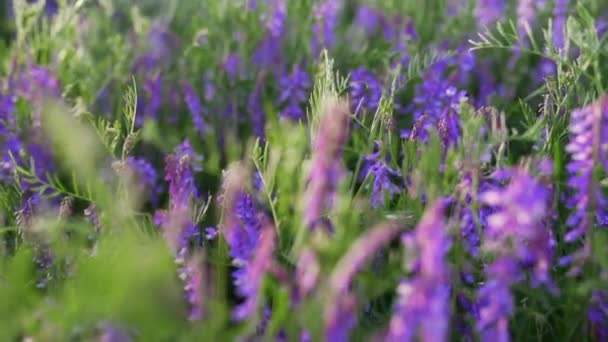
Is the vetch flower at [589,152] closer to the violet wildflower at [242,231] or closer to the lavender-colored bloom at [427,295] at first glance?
the lavender-colored bloom at [427,295]

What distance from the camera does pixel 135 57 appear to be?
96.7 inches

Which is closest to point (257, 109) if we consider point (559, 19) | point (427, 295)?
point (559, 19)

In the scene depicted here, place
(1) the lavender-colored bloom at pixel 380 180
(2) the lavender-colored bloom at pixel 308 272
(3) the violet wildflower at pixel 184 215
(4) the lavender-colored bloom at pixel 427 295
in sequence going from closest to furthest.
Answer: (4) the lavender-colored bloom at pixel 427 295, (2) the lavender-colored bloom at pixel 308 272, (3) the violet wildflower at pixel 184 215, (1) the lavender-colored bloom at pixel 380 180

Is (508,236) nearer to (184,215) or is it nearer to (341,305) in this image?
(341,305)

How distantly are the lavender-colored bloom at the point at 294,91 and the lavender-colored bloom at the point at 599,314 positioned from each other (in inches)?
42.7

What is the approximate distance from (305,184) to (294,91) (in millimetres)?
880

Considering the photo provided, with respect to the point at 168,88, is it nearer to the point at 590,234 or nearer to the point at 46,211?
the point at 46,211

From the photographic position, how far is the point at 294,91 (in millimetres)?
2246

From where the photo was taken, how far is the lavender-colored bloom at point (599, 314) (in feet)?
4.25

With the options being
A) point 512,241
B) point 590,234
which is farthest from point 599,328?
point 512,241

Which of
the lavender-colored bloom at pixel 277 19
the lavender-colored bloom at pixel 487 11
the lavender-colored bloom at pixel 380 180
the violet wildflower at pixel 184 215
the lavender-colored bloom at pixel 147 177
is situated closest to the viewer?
the violet wildflower at pixel 184 215

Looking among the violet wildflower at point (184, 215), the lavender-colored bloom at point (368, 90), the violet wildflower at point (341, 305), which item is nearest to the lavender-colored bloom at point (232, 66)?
the lavender-colored bloom at point (368, 90)

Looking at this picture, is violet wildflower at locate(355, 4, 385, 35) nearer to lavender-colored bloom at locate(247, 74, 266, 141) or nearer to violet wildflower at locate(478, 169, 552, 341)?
lavender-colored bloom at locate(247, 74, 266, 141)

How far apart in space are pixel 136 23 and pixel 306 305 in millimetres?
1571
